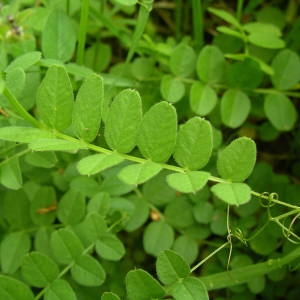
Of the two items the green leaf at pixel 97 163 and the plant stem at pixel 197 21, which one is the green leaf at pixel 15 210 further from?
the plant stem at pixel 197 21

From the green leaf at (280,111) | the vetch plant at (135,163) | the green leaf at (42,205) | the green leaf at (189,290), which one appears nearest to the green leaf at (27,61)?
the vetch plant at (135,163)

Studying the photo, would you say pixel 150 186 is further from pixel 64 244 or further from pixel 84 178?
pixel 64 244

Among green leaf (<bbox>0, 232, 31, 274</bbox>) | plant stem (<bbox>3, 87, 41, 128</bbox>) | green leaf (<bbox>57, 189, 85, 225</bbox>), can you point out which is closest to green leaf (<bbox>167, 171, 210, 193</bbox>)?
plant stem (<bbox>3, 87, 41, 128</bbox>)

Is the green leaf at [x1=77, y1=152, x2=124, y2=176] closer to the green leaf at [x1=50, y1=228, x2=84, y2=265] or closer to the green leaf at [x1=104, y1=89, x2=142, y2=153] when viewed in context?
the green leaf at [x1=104, y1=89, x2=142, y2=153]

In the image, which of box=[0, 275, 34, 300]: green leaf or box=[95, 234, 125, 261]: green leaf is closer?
box=[0, 275, 34, 300]: green leaf

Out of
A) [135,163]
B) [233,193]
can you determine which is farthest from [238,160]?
[135,163]
